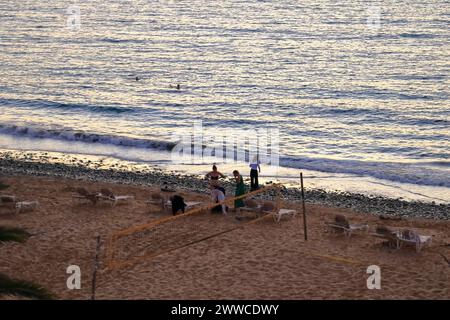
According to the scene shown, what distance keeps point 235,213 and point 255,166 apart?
8.59 feet

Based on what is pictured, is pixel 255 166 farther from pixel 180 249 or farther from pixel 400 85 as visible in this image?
pixel 400 85

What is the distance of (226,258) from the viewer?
19.8 meters

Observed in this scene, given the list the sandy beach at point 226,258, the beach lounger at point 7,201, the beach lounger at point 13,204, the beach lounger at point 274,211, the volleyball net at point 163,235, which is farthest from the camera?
the beach lounger at point 7,201

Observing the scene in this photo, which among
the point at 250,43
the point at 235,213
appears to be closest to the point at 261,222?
the point at 235,213

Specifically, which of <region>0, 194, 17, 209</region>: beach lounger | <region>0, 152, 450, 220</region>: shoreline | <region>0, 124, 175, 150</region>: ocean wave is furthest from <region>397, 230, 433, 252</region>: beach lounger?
<region>0, 124, 175, 150</region>: ocean wave

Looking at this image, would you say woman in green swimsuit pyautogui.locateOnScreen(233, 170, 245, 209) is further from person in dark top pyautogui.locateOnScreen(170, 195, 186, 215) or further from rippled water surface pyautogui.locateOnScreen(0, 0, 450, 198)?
rippled water surface pyautogui.locateOnScreen(0, 0, 450, 198)

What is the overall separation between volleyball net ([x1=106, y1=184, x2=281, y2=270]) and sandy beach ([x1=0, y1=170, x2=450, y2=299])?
0.05m

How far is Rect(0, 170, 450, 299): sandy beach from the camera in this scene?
58.4 ft

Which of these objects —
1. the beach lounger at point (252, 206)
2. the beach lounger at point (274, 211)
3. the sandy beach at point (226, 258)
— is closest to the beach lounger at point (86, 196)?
the sandy beach at point (226, 258)

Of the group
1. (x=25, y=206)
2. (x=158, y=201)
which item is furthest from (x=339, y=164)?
(x=25, y=206)

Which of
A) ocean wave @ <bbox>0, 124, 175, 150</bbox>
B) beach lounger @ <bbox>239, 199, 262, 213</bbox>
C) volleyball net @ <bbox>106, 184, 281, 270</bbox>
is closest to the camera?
volleyball net @ <bbox>106, 184, 281, 270</bbox>

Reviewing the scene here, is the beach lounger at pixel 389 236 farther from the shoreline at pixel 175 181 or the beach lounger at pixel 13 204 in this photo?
the beach lounger at pixel 13 204

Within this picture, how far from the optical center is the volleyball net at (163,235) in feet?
65.5

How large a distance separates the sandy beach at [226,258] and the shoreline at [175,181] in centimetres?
139
